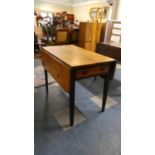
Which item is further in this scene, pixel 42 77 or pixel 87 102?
pixel 42 77

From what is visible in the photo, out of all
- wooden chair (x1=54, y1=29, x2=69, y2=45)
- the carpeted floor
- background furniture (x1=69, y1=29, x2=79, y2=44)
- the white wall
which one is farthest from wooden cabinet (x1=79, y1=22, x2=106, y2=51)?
the white wall

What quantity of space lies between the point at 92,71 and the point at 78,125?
71cm

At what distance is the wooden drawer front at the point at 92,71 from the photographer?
1466 mm

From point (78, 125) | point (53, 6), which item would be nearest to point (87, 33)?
point (78, 125)

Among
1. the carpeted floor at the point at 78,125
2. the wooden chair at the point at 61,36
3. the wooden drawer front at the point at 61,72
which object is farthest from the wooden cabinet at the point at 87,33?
the wooden drawer front at the point at 61,72

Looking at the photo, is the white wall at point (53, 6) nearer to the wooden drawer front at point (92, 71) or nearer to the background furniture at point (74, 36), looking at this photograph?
the background furniture at point (74, 36)

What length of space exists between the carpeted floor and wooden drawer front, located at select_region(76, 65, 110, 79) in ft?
2.14

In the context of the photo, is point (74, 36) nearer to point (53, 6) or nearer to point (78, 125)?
point (53, 6)

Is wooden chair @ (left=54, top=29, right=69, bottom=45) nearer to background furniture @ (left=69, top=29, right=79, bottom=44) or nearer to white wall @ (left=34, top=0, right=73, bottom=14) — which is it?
background furniture @ (left=69, top=29, right=79, bottom=44)

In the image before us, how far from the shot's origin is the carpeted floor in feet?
4.60
